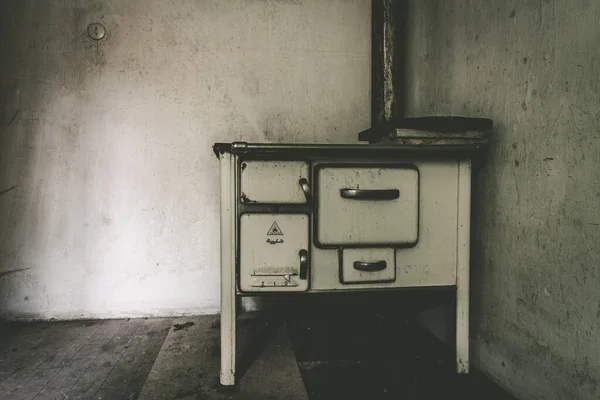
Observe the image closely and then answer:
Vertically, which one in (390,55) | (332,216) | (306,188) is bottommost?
(332,216)

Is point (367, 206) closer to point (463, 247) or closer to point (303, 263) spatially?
point (303, 263)

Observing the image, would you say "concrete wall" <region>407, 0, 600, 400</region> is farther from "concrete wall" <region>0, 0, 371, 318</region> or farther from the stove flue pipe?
"concrete wall" <region>0, 0, 371, 318</region>

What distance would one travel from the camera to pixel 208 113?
7.88 feet

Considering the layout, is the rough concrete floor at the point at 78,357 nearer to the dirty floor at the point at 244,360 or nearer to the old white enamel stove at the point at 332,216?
the dirty floor at the point at 244,360

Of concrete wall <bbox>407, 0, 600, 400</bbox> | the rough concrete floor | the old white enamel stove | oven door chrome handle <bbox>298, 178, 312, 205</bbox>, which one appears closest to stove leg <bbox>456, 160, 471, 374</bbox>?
the old white enamel stove

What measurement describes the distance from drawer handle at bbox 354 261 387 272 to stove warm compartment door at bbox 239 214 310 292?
185mm

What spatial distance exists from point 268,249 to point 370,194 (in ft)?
1.36

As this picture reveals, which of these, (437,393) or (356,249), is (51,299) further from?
(437,393)

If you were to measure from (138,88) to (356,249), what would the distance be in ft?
5.26

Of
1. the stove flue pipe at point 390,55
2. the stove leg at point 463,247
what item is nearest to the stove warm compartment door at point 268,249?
the stove leg at point 463,247

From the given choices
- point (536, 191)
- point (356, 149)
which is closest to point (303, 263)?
point (356, 149)

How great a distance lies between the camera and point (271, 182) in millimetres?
1489

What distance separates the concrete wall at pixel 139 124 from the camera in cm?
A: 228

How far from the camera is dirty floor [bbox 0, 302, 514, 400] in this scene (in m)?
1.55
